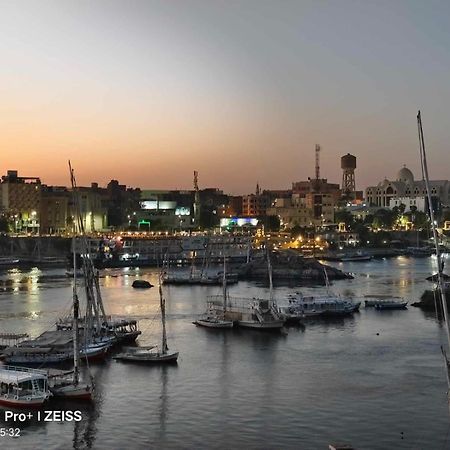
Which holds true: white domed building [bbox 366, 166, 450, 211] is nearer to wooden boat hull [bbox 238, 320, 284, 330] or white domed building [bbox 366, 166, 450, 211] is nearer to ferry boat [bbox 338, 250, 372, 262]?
ferry boat [bbox 338, 250, 372, 262]

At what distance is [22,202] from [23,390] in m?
65.0

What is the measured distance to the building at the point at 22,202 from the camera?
7594cm

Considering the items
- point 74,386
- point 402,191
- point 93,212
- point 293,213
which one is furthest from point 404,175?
point 74,386

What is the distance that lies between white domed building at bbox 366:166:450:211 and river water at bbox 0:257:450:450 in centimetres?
7135

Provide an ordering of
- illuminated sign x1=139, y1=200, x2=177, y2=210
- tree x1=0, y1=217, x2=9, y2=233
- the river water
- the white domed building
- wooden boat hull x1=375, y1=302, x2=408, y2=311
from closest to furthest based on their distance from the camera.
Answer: the river water → wooden boat hull x1=375, y1=302, x2=408, y2=311 → tree x1=0, y1=217, x2=9, y2=233 → illuminated sign x1=139, y1=200, x2=177, y2=210 → the white domed building

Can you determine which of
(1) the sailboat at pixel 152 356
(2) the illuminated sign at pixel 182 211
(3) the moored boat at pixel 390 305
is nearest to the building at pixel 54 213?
(2) the illuminated sign at pixel 182 211

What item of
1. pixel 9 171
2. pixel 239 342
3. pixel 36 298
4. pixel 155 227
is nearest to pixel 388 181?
pixel 155 227

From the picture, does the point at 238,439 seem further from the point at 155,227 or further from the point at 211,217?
the point at 211,217

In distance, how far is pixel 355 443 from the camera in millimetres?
12305

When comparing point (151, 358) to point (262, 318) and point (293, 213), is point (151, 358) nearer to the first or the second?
point (262, 318)

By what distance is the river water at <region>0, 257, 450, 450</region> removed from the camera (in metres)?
12.7

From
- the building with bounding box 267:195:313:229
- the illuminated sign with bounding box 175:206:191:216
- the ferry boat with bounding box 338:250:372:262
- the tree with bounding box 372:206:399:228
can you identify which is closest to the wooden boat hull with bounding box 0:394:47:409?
the ferry boat with bounding box 338:250:372:262

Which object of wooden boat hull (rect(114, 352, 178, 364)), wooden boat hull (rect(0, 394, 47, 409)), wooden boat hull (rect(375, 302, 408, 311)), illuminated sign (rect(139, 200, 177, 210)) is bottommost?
wooden boat hull (rect(0, 394, 47, 409))

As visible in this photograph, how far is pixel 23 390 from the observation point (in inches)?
549
